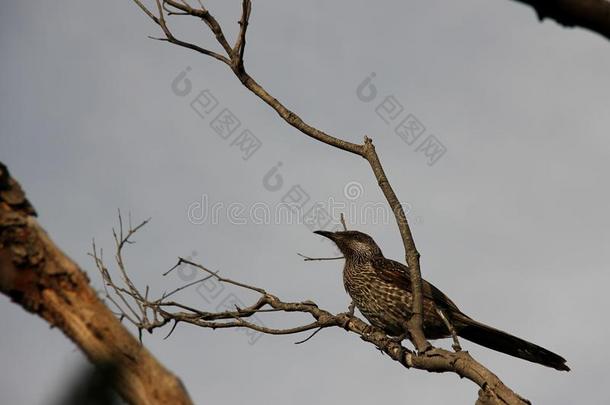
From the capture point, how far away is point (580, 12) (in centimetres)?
151

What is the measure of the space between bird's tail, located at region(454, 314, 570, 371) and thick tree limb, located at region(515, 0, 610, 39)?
15.2ft

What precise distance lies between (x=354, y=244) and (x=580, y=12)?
648cm

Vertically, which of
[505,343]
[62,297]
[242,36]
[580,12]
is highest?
[505,343]

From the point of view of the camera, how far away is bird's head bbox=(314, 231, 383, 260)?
7879mm

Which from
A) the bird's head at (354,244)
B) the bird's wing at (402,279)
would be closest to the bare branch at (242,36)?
the bird's wing at (402,279)

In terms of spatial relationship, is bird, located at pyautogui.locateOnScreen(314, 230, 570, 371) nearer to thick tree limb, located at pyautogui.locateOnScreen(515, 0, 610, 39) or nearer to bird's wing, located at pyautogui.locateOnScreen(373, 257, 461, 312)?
bird's wing, located at pyautogui.locateOnScreen(373, 257, 461, 312)

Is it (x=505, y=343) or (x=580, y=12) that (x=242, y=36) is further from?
(x=505, y=343)

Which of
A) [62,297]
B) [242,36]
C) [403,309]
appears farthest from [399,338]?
[62,297]

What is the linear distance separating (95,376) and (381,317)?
214 inches

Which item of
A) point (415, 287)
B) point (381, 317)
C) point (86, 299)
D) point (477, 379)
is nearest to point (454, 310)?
point (381, 317)

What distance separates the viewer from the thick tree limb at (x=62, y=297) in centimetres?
205

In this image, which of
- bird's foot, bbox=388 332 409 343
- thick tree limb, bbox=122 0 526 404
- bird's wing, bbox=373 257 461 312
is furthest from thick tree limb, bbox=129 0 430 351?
bird's wing, bbox=373 257 461 312

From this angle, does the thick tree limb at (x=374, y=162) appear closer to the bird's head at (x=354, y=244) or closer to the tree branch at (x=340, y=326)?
the tree branch at (x=340, y=326)

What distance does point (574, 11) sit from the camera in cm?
152
